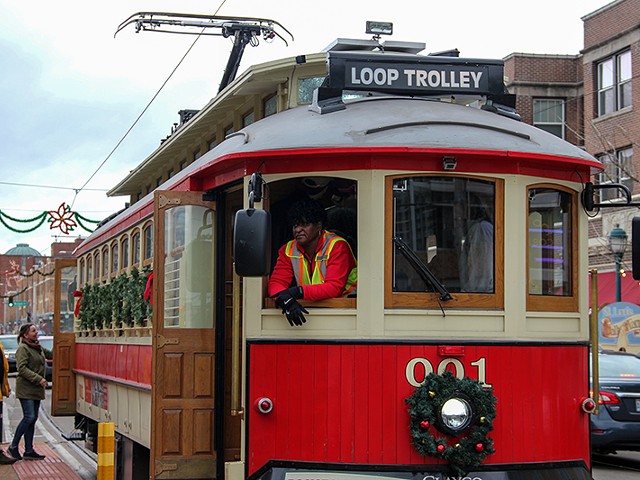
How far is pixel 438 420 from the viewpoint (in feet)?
20.4

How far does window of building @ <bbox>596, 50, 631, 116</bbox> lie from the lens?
27.9 m

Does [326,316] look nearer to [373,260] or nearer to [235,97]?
[373,260]

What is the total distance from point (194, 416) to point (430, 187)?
2.60m

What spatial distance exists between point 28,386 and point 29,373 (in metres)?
0.17

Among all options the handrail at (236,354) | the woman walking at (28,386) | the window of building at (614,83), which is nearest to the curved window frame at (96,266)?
the woman walking at (28,386)

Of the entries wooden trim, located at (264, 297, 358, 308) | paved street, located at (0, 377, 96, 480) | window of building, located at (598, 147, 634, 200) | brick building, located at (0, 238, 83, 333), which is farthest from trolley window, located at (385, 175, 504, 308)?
brick building, located at (0, 238, 83, 333)

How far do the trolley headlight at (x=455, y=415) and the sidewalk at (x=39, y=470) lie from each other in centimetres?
674

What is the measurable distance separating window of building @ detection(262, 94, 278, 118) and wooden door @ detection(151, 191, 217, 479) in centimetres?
120

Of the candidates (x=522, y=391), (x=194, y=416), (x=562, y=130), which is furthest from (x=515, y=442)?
(x=562, y=130)

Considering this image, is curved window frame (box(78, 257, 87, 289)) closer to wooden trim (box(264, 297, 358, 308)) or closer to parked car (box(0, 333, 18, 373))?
wooden trim (box(264, 297, 358, 308))

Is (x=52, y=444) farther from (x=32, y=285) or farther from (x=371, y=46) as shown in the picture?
(x=32, y=285)

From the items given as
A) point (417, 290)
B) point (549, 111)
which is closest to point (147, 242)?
point (417, 290)

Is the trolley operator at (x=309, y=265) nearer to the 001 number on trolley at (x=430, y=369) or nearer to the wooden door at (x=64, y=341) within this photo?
the 001 number on trolley at (x=430, y=369)

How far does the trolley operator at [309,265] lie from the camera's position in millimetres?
6504
